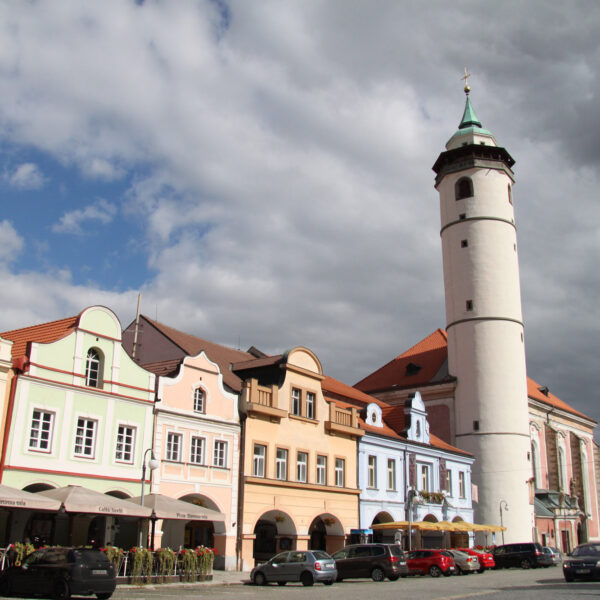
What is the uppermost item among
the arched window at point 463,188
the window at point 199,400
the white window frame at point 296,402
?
the arched window at point 463,188

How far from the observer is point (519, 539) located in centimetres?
5072

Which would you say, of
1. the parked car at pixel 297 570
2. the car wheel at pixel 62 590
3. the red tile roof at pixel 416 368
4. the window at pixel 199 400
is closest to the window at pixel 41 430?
the window at pixel 199 400

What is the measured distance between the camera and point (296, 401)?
116 feet

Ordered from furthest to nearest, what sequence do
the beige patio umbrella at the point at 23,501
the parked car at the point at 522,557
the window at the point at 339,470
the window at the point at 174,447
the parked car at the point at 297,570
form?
1. the parked car at the point at 522,557
2. the window at the point at 339,470
3. the window at the point at 174,447
4. the parked car at the point at 297,570
5. the beige patio umbrella at the point at 23,501

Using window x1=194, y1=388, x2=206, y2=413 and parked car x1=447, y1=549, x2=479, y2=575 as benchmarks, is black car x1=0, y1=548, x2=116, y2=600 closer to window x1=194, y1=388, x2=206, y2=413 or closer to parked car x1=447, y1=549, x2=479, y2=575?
window x1=194, y1=388, x2=206, y2=413

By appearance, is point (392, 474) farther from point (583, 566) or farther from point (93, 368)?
point (93, 368)

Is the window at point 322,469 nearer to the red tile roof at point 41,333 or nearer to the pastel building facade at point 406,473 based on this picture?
the pastel building facade at point 406,473

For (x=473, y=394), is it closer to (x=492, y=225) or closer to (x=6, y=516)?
(x=492, y=225)

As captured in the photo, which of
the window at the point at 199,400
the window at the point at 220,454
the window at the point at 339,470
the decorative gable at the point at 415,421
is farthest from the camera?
the decorative gable at the point at 415,421

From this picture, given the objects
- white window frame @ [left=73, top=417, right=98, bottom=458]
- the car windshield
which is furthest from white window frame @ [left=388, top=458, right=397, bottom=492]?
white window frame @ [left=73, top=417, right=98, bottom=458]

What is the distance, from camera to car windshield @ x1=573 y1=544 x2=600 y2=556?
25.7m

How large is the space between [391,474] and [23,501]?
81.6 feet

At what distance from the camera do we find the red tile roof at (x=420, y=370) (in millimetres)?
59094

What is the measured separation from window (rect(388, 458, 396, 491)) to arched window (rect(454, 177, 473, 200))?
82.6ft
